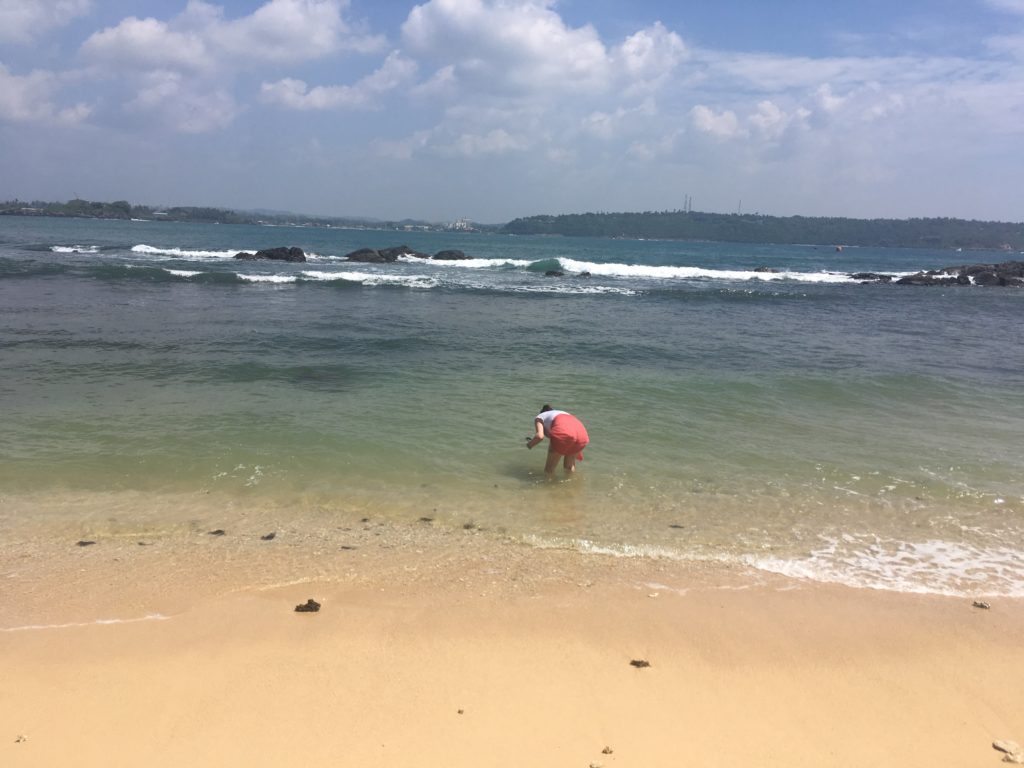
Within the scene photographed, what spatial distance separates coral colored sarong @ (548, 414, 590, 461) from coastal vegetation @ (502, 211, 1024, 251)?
17741 cm

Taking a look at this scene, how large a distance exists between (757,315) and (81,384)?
23.2m

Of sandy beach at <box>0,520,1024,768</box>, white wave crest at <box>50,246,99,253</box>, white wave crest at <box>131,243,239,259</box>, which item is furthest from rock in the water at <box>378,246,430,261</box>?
sandy beach at <box>0,520,1024,768</box>

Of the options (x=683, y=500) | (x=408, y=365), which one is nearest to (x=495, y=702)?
Answer: (x=683, y=500)

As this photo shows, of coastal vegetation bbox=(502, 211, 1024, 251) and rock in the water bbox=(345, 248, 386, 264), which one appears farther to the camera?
coastal vegetation bbox=(502, 211, 1024, 251)

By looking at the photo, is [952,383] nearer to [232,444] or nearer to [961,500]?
[961,500]

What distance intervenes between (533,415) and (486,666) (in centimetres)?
645

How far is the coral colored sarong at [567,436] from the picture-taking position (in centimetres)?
781

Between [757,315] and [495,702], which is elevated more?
[757,315]

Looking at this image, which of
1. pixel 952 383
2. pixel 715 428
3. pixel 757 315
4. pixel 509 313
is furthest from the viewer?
pixel 757 315

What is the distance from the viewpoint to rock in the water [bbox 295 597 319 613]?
16.2 feet

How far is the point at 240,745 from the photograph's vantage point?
357 centimetres

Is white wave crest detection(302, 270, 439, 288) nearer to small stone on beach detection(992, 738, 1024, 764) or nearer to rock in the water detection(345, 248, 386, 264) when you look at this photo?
rock in the water detection(345, 248, 386, 264)

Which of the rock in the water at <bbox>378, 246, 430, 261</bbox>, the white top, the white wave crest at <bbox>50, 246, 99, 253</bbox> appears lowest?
the white top

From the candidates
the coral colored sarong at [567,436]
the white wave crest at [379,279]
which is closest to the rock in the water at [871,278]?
the white wave crest at [379,279]
